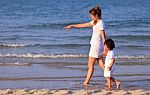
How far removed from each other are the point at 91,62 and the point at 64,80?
1.42 metres

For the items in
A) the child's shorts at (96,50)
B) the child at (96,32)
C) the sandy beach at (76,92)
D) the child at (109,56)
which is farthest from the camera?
the child's shorts at (96,50)

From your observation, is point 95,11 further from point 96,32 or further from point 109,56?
point 109,56

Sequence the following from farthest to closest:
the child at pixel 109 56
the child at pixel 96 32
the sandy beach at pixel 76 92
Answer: the child at pixel 96 32 → the child at pixel 109 56 → the sandy beach at pixel 76 92

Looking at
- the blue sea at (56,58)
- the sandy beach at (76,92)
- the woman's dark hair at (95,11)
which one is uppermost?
the woman's dark hair at (95,11)

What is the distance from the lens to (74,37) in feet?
76.4

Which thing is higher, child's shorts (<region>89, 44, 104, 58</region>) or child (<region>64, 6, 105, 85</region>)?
child (<region>64, 6, 105, 85</region>)

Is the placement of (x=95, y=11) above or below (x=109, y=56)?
above

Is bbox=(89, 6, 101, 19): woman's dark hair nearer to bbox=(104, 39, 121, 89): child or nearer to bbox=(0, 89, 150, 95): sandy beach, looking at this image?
bbox=(104, 39, 121, 89): child

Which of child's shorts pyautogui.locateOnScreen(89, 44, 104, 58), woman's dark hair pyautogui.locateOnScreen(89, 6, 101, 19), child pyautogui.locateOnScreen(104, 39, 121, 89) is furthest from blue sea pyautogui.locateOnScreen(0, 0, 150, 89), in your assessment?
woman's dark hair pyautogui.locateOnScreen(89, 6, 101, 19)

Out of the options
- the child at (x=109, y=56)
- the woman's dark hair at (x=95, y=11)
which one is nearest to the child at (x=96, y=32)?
the woman's dark hair at (x=95, y=11)

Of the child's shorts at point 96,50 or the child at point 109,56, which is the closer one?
the child at point 109,56

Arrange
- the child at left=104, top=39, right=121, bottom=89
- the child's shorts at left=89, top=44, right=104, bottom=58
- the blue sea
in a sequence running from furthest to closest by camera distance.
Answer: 1. the blue sea
2. the child's shorts at left=89, top=44, right=104, bottom=58
3. the child at left=104, top=39, right=121, bottom=89

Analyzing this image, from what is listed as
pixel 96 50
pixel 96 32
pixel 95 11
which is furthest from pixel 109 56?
pixel 95 11

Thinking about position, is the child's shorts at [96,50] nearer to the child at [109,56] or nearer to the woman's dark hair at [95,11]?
the child at [109,56]
